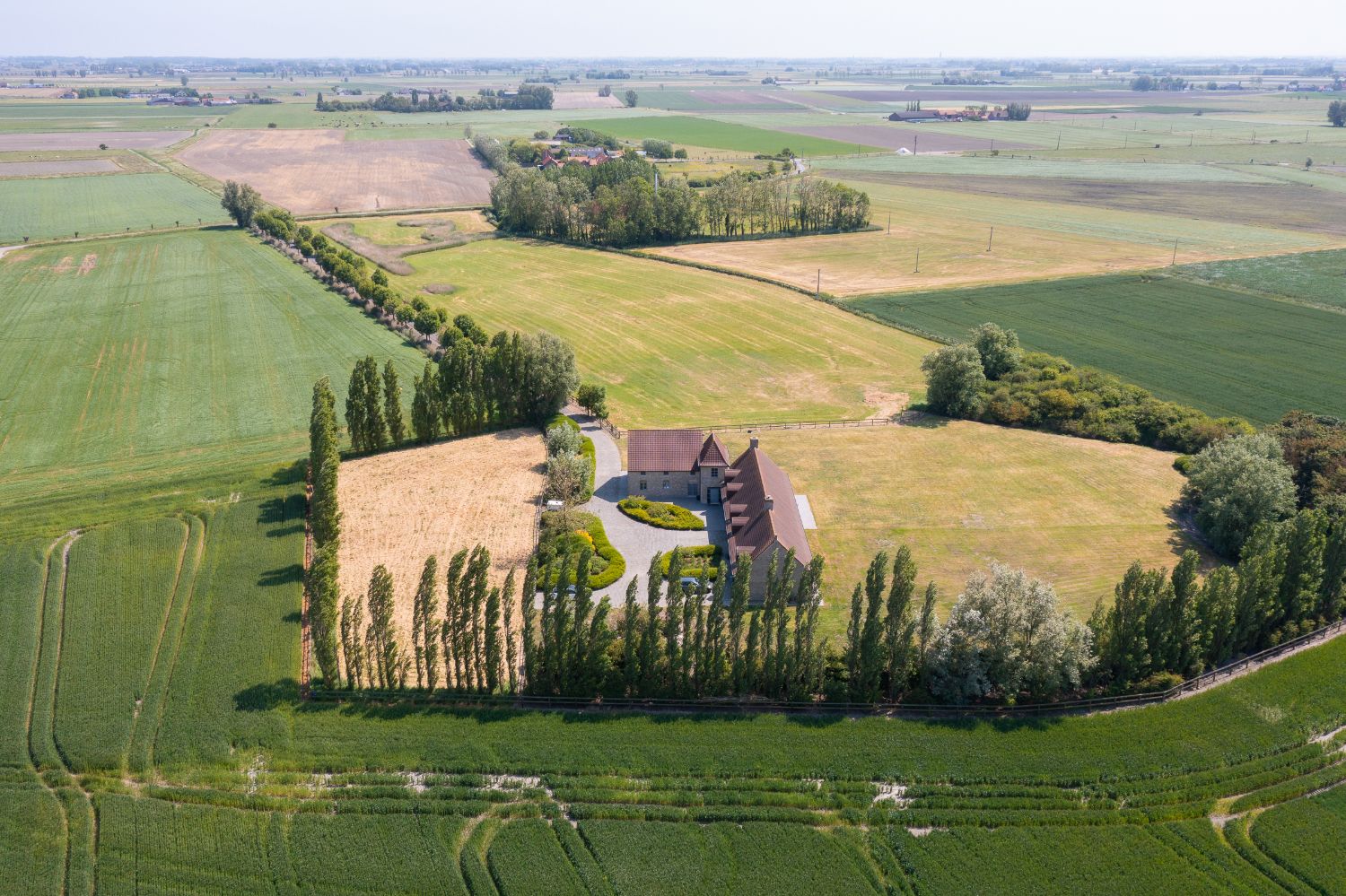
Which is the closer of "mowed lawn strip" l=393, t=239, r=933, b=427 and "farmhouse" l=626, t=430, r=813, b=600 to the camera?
"farmhouse" l=626, t=430, r=813, b=600

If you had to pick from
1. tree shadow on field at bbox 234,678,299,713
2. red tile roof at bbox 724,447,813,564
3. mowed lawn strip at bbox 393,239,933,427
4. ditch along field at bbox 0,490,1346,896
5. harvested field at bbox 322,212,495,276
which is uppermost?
harvested field at bbox 322,212,495,276

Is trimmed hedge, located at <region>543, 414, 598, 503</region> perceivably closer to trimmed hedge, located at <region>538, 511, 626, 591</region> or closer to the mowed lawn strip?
trimmed hedge, located at <region>538, 511, 626, 591</region>

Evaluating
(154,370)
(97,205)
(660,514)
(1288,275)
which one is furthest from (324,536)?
(97,205)

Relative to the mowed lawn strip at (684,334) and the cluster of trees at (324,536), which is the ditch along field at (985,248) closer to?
the mowed lawn strip at (684,334)

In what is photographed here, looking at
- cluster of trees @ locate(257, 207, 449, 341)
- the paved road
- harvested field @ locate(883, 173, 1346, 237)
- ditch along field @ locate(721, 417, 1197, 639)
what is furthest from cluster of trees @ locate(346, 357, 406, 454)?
harvested field @ locate(883, 173, 1346, 237)

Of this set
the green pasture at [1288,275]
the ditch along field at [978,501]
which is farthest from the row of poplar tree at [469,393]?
the green pasture at [1288,275]

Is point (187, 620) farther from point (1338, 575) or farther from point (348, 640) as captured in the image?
point (1338, 575)
